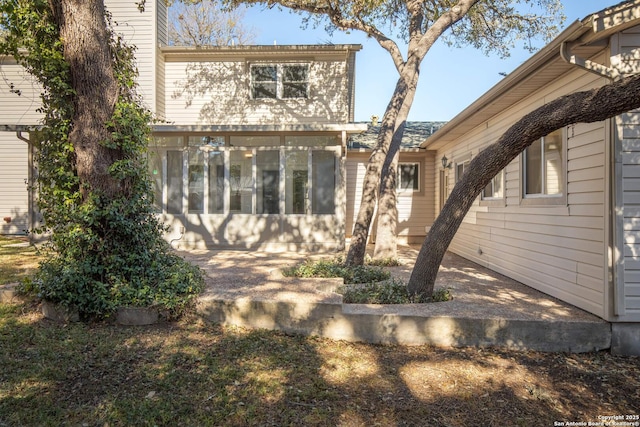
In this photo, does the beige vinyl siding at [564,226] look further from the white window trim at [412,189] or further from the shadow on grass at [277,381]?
the white window trim at [412,189]

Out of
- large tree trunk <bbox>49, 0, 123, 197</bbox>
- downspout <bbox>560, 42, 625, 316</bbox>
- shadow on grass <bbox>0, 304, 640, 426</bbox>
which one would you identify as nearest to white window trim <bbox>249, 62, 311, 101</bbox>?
large tree trunk <bbox>49, 0, 123, 197</bbox>

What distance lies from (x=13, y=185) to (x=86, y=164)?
433 inches

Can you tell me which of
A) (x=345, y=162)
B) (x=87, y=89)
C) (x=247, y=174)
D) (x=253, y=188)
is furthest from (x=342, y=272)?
(x=345, y=162)

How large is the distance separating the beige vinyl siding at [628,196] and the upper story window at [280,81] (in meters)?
8.66

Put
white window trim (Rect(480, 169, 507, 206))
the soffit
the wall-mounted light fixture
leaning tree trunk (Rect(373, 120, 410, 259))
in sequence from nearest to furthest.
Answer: the soffit → white window trim (Rect(480, 169, 507, 206)) → leaning tree trunk (Rect(373, 120, 410, 259)) → the wall-mounted light fixture

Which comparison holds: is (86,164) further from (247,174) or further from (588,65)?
(588,65)

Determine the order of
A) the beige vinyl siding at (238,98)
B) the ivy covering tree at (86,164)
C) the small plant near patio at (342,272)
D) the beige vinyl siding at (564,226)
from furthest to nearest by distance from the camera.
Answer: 1. the beige vinyl siding at (238,98)
2. the small plant near patio at (342,272)
3. the ivy covering tree at (86,164)
4. the beige vinyl siding at (564,226)

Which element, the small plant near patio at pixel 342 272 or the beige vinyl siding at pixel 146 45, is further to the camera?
the beige vinyl siding at pixel 146 45

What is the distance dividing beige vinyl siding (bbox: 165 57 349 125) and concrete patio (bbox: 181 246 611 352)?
7254 mm

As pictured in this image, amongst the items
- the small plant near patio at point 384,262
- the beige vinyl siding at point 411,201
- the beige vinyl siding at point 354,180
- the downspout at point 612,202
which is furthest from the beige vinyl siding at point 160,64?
the downspout at point 612,202

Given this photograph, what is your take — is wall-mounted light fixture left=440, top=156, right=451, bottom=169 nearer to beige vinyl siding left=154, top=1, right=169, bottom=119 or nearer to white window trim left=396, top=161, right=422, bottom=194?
white window trim left=396, top=161, right=422, bottom=194

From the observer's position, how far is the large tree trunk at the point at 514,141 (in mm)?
3273

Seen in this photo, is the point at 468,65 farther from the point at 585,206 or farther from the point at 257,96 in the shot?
the point at 585,206

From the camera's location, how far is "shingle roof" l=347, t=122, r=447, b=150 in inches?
483
